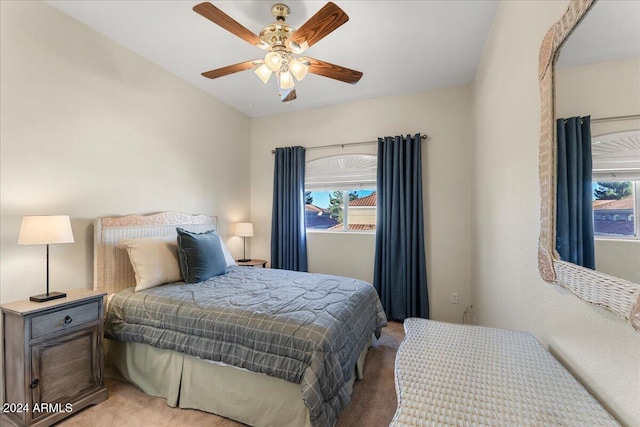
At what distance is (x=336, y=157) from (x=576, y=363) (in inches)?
126

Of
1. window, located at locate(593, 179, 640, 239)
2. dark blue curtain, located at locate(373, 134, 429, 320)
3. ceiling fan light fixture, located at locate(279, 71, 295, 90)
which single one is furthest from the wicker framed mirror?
dark blue curtain, located at locate(373, 134, 429, 320)

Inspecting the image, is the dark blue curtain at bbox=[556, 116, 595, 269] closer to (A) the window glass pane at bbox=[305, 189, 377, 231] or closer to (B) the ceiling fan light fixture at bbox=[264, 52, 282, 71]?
(B) the ceiling fan light fixture at bbox=[264, 52, 282, 71]

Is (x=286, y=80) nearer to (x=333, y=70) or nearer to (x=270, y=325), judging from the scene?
(x=333, y=70)

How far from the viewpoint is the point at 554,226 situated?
3.48ft

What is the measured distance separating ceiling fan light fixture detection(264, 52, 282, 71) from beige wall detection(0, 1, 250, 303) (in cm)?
163

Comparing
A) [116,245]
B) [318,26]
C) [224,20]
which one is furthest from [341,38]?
[116,245]

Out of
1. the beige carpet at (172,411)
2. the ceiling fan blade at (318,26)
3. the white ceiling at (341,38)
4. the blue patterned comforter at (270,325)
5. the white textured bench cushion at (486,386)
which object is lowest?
the beige carpet at (172,411)

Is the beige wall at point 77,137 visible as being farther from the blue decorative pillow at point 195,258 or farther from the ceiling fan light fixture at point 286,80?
the ceiling fan light fixture at point 286,80

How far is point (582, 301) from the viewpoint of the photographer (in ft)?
3.06

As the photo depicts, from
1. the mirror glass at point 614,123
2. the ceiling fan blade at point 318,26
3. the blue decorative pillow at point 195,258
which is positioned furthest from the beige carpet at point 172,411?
the ceiling fan blade at point 318,26

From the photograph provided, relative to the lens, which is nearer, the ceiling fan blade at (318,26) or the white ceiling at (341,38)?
the ceiling fan blade at (318,26)

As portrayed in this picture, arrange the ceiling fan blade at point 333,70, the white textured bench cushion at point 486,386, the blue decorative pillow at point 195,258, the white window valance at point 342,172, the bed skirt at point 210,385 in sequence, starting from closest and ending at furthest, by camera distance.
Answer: the white textured bench cushion at point 486,386 → the bed skirt at point 210,385 → the ceiling fan blade at point 333,70 → the blue decorative pillow at point 195,258 → the white window valance at point 342,172

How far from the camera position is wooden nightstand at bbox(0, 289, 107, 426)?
1.61 metres

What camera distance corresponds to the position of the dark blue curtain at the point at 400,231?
330 centimetres
